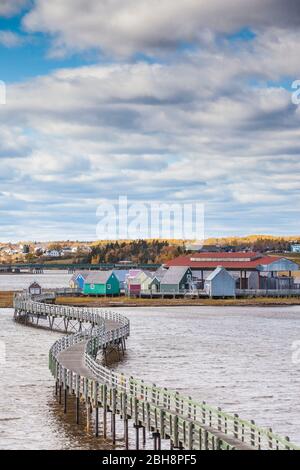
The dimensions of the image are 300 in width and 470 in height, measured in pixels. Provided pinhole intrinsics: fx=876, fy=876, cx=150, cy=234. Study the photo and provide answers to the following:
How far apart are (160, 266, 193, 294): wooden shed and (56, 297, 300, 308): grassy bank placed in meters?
4.86

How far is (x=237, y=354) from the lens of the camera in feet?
215

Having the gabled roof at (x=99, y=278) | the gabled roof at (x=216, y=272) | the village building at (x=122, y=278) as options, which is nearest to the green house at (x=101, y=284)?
the gabled roof at (x=99, y=278)

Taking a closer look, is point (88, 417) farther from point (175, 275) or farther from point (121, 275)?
point (121, 275)

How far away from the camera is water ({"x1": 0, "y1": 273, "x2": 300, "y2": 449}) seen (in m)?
38.2

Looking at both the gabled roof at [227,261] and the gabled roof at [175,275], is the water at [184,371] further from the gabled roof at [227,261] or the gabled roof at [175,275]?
the gabled roof at [227,261]

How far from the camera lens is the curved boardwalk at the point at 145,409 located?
28.0 m

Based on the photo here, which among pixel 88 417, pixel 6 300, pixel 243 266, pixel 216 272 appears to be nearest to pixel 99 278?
pixel 6 300

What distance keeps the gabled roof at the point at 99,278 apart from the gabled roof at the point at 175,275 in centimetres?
867

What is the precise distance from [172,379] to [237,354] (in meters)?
15.5

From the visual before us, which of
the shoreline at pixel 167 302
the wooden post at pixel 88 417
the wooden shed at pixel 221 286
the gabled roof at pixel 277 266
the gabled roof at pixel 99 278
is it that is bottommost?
→ the wooden post at pixel 88 417

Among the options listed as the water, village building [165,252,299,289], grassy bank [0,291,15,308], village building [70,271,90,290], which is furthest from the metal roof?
the water

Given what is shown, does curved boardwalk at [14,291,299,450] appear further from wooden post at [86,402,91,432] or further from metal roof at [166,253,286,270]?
metal roof at [166,253,286,270]

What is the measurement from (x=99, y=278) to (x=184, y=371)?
83.1 meters
